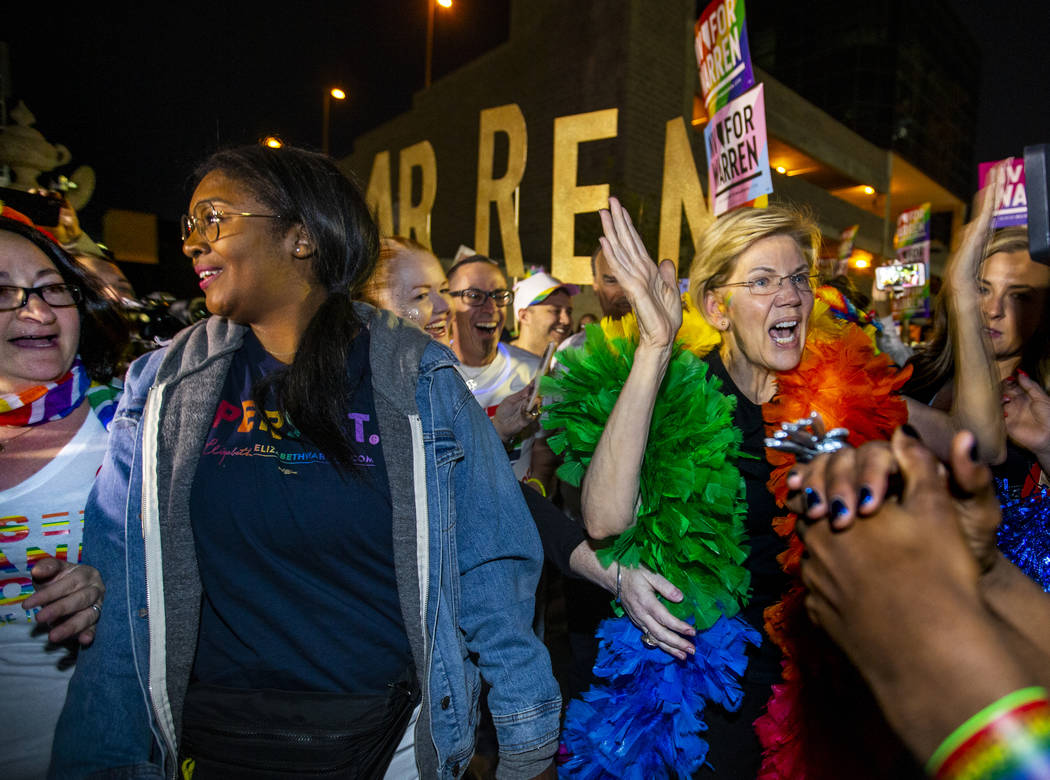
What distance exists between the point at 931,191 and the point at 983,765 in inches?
1334

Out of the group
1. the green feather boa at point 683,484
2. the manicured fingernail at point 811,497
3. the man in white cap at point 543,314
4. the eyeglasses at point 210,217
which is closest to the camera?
the manicured fingernail at point 811,497

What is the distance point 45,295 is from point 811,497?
1933 millimetres

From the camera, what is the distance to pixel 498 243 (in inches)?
642

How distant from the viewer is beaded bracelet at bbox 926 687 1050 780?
53 cm

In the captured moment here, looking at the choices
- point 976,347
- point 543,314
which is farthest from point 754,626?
point 543,314

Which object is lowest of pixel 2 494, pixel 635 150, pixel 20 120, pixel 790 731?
pixel 790 731

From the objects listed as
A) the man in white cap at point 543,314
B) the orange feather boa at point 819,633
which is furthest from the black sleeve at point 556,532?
the man in white cap at point 543,314

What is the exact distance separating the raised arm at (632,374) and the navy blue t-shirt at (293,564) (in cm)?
60

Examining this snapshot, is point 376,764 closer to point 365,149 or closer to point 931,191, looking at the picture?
point 365,149

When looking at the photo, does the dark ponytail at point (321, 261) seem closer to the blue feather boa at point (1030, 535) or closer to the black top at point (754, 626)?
the black top at point (754, 626)

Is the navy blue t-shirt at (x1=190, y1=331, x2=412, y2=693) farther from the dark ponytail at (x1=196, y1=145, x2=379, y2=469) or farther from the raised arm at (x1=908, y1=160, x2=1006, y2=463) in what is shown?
the raised arm at (x1=908, y1=160, x2=1006, y2=463)

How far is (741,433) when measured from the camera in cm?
185

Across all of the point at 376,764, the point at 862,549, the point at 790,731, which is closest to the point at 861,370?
the point at 790,731

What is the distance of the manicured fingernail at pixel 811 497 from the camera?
70 centimetres
